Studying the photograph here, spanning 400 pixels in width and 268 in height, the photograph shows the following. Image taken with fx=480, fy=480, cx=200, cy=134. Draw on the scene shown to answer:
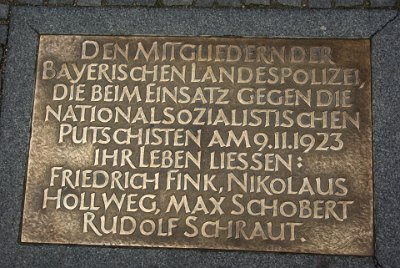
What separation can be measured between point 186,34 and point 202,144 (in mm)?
703

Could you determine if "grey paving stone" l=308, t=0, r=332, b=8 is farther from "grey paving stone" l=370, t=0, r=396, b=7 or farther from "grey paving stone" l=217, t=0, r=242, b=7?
"grey paving stone" l=217, t=0, r=242, b=7

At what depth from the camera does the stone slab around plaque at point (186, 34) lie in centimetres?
274

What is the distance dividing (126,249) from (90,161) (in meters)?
0.56

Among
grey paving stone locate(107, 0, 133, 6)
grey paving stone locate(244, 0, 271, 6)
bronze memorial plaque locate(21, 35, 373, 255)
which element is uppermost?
grey paving stone locate(244, 0, 271, 6)

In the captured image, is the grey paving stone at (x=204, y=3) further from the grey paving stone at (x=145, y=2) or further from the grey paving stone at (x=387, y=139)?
the grey paving stone at (x=387, y=139)

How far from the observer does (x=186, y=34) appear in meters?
2.99

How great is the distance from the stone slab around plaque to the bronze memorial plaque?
0.05 metres

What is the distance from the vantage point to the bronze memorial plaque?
277 centimetres

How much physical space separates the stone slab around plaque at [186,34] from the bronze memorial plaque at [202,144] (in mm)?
50

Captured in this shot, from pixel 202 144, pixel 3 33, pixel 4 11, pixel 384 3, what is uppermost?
pixel 384 3

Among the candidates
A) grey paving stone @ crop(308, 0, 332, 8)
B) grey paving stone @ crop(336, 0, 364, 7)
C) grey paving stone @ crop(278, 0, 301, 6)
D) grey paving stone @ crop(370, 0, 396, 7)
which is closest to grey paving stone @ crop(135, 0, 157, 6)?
grey paving stone @ crop(278, 0, 301, 6)

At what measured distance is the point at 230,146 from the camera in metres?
2.84

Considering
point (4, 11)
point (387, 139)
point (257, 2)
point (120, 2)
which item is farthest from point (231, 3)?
point (4, 11)

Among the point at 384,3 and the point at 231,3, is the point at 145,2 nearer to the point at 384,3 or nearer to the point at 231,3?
the point at 231,3
